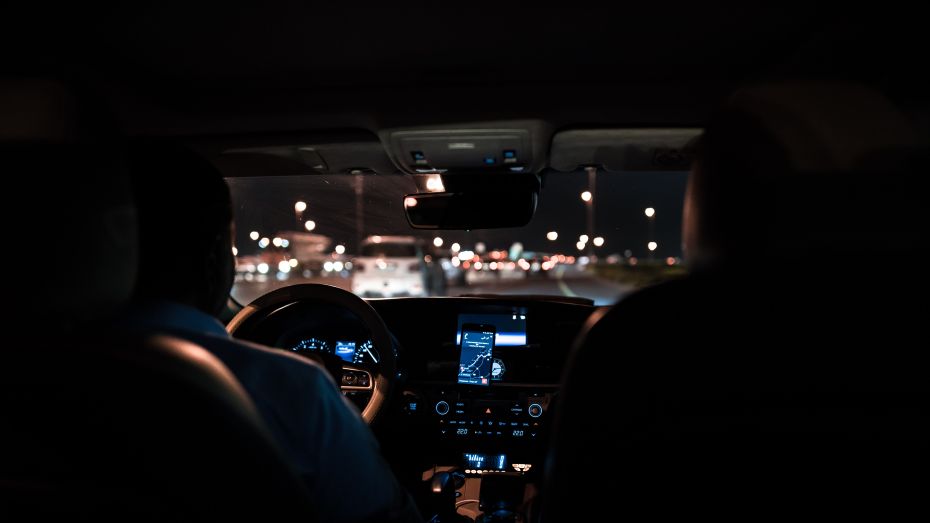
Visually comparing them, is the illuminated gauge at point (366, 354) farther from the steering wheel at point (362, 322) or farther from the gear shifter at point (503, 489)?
the gear shifter at point (503, 489)

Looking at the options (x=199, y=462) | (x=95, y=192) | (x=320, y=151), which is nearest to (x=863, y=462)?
(x=199, y=462)

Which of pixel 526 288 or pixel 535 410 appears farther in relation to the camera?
pixel 526 288

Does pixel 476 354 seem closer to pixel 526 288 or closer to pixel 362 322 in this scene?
pixel 362 322

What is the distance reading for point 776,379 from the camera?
1441mm

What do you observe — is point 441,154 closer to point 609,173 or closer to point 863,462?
point 609,173

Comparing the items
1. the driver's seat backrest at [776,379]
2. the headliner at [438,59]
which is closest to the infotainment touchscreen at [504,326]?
the headliner at [438,59]

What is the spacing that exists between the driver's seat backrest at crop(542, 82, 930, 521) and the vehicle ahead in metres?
17.7

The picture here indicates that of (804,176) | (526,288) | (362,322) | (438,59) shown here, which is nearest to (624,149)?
(438,59)

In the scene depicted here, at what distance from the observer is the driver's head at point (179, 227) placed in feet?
5.92

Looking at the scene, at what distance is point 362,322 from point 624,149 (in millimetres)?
1973

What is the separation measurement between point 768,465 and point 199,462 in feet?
3.91

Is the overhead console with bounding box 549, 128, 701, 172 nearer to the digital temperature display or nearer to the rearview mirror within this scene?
the rearview mirror

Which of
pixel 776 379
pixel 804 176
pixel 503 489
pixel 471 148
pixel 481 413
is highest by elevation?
pixel 471 148

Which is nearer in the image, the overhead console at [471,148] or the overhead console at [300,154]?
the overhead console at [471,148]
